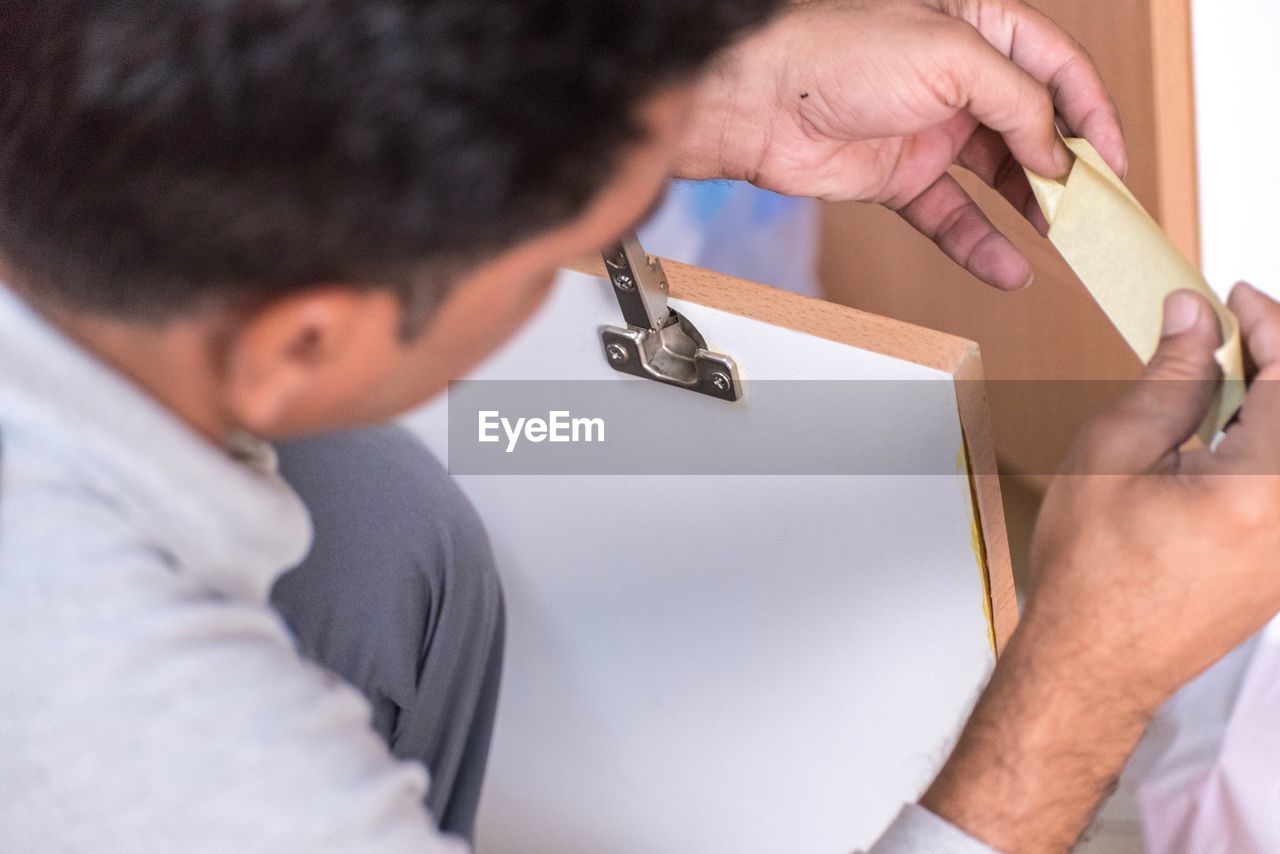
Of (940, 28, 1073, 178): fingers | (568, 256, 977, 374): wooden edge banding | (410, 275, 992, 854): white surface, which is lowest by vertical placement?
(410, 275, 992, 854): white surface

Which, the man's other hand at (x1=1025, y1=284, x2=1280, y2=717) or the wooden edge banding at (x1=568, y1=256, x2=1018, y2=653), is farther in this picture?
the wooden edge banding at (x1=568, y1=256, x2=1018, y2=653)

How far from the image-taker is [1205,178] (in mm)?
698

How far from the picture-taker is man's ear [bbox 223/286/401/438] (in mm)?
366

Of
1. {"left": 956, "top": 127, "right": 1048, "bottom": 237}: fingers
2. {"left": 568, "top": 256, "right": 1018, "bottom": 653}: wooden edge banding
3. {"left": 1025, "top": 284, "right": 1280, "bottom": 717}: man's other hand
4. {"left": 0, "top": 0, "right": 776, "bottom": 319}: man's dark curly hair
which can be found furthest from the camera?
{"left": 956, "top": 127, "right": 1048, "bottom": 237}: fingers

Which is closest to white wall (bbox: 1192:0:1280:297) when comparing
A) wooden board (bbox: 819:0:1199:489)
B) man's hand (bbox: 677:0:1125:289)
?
wooden board (bbox: 819:0:1199:489)

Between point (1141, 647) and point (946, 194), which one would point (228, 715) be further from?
point (946, 194)

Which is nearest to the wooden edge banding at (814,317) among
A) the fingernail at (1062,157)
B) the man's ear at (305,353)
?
the fingernail at (1062,157)

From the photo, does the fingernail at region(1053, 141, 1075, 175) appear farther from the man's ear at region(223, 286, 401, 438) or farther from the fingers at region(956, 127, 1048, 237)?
the man's ear at region(223, 286, 401, 438)

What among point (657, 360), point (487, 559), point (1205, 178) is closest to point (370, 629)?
point (487, 559)

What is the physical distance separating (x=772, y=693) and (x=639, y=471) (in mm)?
153

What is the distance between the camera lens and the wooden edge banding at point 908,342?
0.54 meters

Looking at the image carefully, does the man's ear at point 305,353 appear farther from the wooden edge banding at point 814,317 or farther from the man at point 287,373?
the wooden edge banding at point 814,317

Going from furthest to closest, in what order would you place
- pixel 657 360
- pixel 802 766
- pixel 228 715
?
pixel 802 766, pixel 657 360, pixel 228 715

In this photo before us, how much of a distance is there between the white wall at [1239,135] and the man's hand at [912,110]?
11 cm
